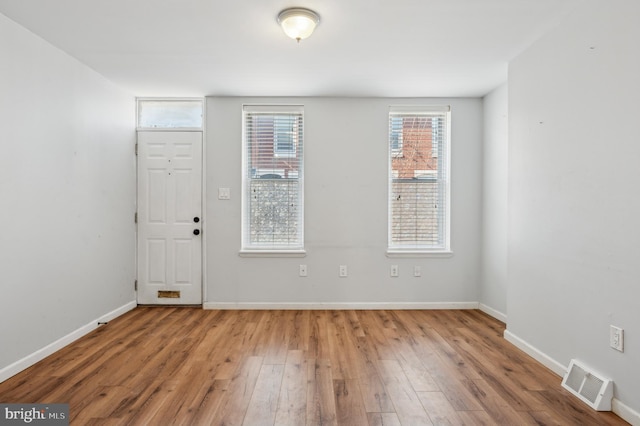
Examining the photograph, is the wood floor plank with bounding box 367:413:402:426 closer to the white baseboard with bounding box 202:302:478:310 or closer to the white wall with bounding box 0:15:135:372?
the white baseboard with bounding box 202:302:478:310

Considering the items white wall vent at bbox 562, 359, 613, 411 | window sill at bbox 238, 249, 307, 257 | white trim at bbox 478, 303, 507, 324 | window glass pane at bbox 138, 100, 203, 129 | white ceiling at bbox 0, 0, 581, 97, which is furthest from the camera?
window glass pane at bbox 138, 100, 203, 129

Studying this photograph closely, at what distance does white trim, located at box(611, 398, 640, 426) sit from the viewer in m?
1.81

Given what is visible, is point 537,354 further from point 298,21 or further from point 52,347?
point 52,347

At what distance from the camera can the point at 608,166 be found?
1979 millimetres

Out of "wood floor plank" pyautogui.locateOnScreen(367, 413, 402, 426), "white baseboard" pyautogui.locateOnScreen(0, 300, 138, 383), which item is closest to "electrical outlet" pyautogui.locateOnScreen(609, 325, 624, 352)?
"wood floor plank" pyautogui.locateOnScreen(367, 413, 402, 426)

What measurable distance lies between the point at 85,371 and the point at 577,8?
4.27 m

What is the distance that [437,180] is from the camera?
4047 millimetres

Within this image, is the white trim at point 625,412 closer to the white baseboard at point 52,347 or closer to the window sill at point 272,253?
the window sill at point 272,253

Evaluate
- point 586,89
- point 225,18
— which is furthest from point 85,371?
point 586,89

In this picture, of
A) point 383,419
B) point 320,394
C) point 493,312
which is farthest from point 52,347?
point 493,312

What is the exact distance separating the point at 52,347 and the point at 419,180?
3951mm

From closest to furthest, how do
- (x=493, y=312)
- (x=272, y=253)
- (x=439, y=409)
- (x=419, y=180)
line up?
(x=439, y=409) < (x=493, y=312) < (x=272, y=253) < (x=419, y=180)

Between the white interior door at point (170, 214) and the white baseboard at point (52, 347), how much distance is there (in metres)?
0.60

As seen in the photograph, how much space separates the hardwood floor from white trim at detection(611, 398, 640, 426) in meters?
0.06
